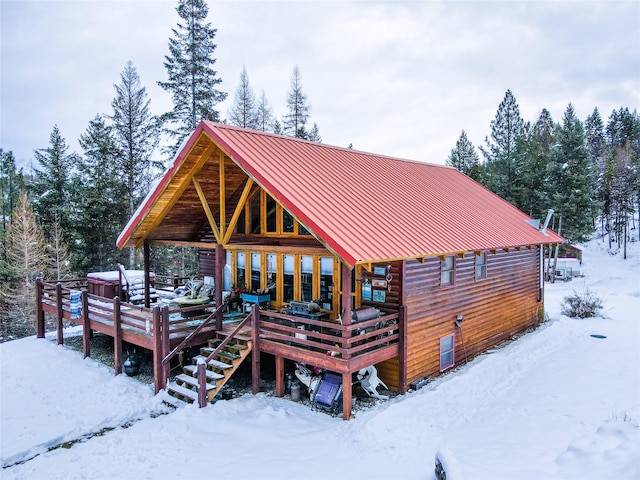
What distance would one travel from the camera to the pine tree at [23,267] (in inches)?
919

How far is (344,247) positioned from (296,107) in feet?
91.0

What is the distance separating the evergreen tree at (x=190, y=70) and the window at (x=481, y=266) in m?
16.3

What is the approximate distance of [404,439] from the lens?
7.64 meters

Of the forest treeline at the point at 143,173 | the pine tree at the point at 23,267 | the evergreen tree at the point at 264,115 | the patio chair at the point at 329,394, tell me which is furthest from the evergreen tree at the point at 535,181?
the pine tree at the point at 23,267

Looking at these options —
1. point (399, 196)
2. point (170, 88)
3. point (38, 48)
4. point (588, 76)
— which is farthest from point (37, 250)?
point (588, 76)

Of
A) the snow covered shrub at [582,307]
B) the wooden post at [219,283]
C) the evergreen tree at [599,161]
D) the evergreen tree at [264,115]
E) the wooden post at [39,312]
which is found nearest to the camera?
the wooden post at [219,283]

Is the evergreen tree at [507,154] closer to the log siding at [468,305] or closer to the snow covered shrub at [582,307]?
the snow covered shrub at [582,307]

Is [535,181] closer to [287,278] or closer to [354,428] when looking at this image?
[287,278]

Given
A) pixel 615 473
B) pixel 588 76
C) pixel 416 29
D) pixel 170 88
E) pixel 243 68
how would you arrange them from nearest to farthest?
pixel 615 473
pixel 170 88
pixel 416 29
pixel 243 68
pixel 588 76

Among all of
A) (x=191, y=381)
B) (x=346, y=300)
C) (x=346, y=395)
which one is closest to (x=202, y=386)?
(x=191, y=381)

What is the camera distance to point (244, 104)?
34656 mm

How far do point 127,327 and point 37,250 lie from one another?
15.9 m

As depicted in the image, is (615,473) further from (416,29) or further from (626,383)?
(416,29)

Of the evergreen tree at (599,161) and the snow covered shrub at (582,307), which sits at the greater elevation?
the evergreen tree at (599,161)
